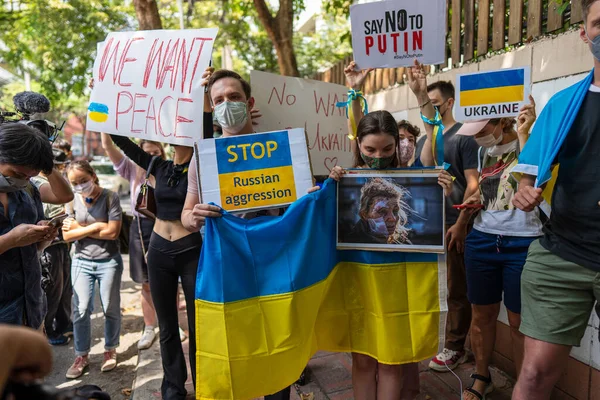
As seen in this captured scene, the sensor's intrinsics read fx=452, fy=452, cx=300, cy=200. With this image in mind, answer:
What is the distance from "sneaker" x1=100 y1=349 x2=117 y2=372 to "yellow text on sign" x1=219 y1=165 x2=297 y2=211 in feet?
8.01

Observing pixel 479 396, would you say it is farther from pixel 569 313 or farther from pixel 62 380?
pixel 62 380

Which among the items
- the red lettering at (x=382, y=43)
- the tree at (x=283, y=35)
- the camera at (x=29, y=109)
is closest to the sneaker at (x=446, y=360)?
the red lettering at (x=382, y=43)

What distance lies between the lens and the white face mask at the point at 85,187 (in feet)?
12.8

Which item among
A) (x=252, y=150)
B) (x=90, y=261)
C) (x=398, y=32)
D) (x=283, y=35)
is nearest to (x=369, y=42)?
(x=398, y=32)

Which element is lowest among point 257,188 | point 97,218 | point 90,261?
point 90,261

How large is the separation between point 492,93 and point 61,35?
11.5 meters

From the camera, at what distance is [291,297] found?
7.33 ft

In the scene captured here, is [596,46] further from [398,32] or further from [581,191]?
[398,32]

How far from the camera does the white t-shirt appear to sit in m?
2.69

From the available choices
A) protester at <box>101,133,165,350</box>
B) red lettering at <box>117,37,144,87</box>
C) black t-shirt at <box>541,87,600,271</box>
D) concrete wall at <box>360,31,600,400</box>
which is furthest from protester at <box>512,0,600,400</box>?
protester at <box>101,133,165,350</box>

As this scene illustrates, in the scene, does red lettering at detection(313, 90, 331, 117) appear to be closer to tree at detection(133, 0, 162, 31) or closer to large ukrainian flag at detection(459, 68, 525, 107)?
large ukrainian flag at detection(459, 68, 525, 107)

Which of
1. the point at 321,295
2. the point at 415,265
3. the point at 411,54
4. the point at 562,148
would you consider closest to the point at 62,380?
the point at 321,295

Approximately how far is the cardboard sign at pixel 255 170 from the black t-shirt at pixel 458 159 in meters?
1.24

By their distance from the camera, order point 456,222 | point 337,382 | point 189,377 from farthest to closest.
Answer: point 189,377, point 337,382, point 456,222
